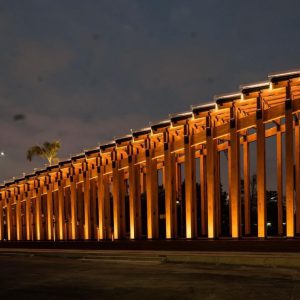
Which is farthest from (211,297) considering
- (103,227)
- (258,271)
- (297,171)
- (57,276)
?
(103,227)

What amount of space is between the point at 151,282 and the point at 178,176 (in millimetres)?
11600

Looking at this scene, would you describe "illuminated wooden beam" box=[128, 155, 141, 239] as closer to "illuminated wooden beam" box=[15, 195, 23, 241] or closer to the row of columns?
the row of columns

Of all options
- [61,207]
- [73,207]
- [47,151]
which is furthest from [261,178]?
[47,151]

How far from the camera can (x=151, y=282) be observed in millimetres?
10453

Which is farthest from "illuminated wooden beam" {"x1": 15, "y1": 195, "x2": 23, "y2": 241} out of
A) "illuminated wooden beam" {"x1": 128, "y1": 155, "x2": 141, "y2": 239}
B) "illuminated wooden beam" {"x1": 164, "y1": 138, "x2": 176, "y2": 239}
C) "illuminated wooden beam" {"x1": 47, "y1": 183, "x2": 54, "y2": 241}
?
"illuminated wooden beam" {"x1": 164, "y1": 138, "x2": 176, "y2": 239}

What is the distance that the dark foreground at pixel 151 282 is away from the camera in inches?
343

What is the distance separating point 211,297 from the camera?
821 centimetres

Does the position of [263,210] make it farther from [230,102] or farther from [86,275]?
[86,275]

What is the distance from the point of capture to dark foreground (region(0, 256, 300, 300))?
8.70m

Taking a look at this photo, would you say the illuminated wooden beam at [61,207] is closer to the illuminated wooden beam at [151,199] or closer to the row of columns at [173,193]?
the row of columns at [173,193]

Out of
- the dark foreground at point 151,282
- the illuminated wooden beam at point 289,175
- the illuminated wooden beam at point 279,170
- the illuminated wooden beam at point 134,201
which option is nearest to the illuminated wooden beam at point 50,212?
the illuminated wooden beam at point 134,201

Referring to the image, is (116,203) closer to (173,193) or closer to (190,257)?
(173,193)

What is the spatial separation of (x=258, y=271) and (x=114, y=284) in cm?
373

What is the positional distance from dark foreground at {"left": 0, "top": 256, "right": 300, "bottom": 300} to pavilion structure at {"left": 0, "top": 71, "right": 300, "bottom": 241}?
281 cm
